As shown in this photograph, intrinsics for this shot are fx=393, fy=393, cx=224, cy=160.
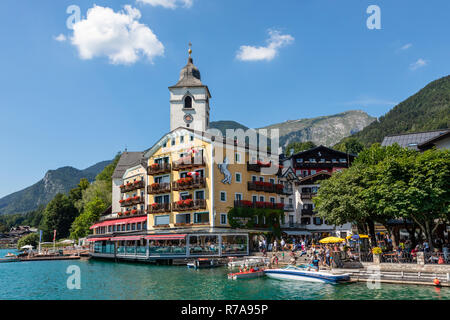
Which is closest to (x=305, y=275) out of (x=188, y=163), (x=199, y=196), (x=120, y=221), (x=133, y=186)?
(x=199, y=196)

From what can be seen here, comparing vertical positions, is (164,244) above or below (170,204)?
below

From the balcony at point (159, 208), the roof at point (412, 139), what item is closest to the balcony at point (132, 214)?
the balcony at point (159, 208)

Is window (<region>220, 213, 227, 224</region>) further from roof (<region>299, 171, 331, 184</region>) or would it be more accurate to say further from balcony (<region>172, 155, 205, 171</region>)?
roof (<region>299, 171, 331, 184</region>)

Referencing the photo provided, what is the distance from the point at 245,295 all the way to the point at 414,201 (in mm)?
17047

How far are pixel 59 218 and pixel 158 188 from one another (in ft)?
253

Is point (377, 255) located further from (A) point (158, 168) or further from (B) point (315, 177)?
(B) point (315, 177)

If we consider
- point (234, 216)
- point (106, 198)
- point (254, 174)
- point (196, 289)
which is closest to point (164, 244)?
point (234, 216)

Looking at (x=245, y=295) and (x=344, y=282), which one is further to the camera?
(x=344, y=282)

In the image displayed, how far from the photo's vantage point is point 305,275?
108 ft

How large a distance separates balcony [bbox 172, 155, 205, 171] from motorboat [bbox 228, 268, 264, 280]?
1999 cm

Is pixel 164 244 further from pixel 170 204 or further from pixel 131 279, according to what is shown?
pixel 131 279

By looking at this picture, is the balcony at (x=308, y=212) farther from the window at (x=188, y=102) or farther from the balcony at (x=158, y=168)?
the window at (x=188, y=102)

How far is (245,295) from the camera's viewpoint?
27406 mm

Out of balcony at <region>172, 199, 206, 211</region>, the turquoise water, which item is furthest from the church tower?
the turquoise water
